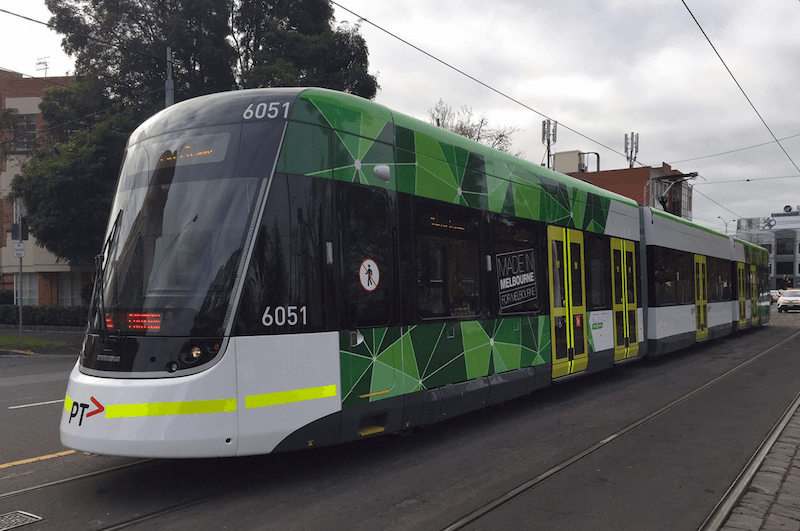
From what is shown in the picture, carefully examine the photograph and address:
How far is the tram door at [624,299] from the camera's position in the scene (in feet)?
40.3

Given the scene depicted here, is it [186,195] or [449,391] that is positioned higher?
[186,195]

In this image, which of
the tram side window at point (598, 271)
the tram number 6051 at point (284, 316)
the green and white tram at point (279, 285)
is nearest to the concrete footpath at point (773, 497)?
the green and white tram at point (279, 285)

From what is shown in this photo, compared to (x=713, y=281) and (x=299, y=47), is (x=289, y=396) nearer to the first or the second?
(x=713, y=281)

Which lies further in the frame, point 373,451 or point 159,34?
point 159,34

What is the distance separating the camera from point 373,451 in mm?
6949

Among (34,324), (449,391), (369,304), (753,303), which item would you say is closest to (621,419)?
(449,391)

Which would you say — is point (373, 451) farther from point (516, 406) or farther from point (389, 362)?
point (516, 406)

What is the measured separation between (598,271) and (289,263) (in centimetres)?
730

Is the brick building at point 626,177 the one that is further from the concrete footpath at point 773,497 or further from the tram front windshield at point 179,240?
the tram front windshield at point 179,240

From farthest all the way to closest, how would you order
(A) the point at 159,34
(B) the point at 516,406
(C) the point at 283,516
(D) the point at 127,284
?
(A) the point at 159,34, (B) the point at 516,406, (D) the point at 127,284, (C) the point at 283,516

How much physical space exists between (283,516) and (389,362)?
1.91 meters

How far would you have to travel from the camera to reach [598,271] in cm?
1158

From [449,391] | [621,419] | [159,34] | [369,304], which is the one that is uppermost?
[159,34]

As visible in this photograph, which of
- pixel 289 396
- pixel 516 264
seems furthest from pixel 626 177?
Result: pixel 289 396
